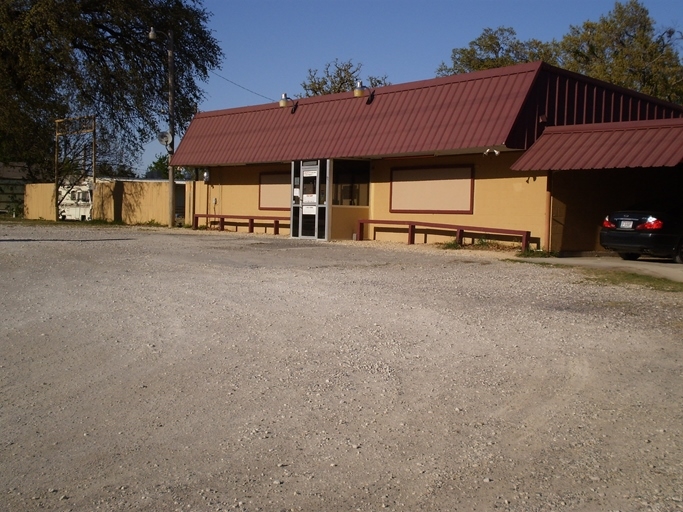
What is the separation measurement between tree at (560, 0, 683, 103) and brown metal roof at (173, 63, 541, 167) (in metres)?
23.8

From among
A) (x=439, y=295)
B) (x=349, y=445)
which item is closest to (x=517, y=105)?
(x=439, y=295)

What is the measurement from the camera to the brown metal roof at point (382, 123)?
65.0 ft

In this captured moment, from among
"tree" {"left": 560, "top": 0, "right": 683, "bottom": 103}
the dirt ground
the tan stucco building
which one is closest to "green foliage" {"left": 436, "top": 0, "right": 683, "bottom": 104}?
"tree" {"left": 560, "top": 0, "right": 683, "bottom": 103}

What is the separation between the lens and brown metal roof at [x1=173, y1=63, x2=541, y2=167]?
19812mm

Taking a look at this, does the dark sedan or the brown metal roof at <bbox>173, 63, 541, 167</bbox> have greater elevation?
the brown metal roof at <bbox>173, 63, 541, 167</bbox>

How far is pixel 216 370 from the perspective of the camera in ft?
24.6

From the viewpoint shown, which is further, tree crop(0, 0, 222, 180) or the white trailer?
the white trailer

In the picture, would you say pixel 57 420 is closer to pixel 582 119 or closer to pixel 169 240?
pixel 169 240

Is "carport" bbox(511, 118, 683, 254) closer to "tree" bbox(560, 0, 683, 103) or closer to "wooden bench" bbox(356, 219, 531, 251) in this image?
"wooden bench" bbox(356, 219, 531, 251)

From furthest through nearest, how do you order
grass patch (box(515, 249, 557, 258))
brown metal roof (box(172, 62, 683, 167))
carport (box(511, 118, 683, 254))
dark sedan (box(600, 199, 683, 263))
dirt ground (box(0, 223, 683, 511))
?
brown metal roof (box(172, 62, 683, 167)) < grass patch (box(515, 249, 557, 258)) < carport (box(511, 118, 683, 254)) < dark sedan (box(600, 199, 683, 263)) < dirt ground (box(0, 223, 683, 511))

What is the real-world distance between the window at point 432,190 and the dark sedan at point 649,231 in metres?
5.11

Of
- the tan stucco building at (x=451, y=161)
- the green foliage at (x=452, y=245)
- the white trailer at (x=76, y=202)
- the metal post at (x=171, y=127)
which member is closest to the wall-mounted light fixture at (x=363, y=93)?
the tan stucco building at (x=451, y=161)

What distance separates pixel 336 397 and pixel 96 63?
33489 mm

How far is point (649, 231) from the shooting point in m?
16.8
